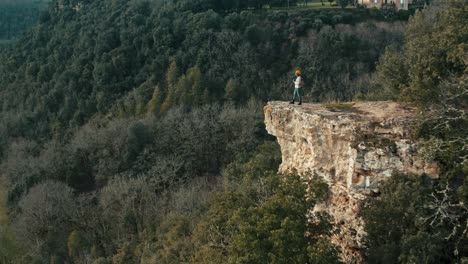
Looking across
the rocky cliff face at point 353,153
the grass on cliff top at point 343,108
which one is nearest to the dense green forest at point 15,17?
the grass on cliff top at point 343,108

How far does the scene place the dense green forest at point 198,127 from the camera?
16469 mm

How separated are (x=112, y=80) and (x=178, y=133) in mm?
18168

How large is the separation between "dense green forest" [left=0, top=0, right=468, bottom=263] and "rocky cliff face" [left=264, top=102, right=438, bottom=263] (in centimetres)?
74

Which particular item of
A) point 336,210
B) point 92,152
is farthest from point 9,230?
point 336,210

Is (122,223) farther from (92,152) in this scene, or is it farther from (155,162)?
(92,152)

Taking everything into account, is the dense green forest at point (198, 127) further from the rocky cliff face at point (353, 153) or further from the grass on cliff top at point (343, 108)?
the grass on cliff top at point (343, 108)

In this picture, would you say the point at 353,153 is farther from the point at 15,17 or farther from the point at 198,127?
the point at 15,17

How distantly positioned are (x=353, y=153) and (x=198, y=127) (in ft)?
94.5

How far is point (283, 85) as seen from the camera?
5531 centimetres

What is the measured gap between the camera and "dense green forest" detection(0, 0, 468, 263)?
16469 millimetres

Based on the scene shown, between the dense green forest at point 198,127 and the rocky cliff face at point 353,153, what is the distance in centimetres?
74

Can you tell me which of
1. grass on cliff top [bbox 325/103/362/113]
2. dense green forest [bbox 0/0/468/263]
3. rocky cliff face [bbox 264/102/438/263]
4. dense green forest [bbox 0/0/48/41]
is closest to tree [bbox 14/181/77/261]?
dense green forest [bbox 0/0/468/263]

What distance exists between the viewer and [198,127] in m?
45.8

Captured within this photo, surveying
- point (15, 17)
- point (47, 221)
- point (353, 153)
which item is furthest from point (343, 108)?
point (15, 17)
